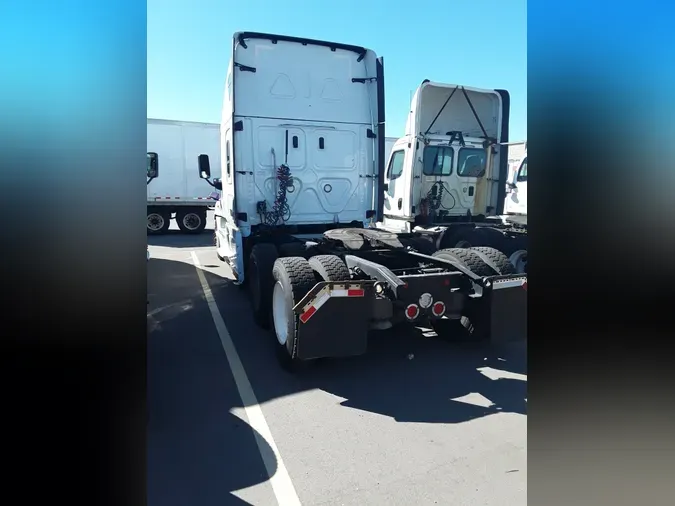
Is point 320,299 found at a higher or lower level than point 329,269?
lower

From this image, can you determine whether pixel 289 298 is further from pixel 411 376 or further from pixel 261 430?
pixel 411 376

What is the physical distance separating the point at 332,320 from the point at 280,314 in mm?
1018

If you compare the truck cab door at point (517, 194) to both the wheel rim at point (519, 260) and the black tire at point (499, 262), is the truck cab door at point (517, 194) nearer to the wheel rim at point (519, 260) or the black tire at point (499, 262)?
the wheel rim at point (519, 260)

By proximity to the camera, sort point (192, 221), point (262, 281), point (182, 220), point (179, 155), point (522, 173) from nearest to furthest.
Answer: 1. point (262, 281)
2. point (522, 173)
3. point (179, 155)
4. point (182, 220)
5. point (192, 221)

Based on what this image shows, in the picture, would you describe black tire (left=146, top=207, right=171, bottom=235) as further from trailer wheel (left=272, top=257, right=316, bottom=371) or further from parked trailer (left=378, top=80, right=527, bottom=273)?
trailer wheel (left=272, top=257, right=316, bottom=371)

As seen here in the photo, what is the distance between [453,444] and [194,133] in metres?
15.6

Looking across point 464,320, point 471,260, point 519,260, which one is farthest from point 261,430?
point 519,260

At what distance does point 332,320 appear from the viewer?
365 cm

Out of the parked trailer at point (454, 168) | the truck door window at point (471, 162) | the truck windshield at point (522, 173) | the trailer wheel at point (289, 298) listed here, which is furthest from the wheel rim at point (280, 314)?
the truck windshield at point (522, 173)

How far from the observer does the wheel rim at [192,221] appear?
16891 millimetres

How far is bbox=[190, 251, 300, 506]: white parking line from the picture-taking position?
2.49 meters

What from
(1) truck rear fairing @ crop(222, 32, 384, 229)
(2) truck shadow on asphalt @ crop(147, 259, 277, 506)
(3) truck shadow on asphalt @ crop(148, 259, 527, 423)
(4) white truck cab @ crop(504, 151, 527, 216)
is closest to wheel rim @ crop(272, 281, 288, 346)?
(3) truck shadow on asphalt @ crop(148, 259, 527, 423)
